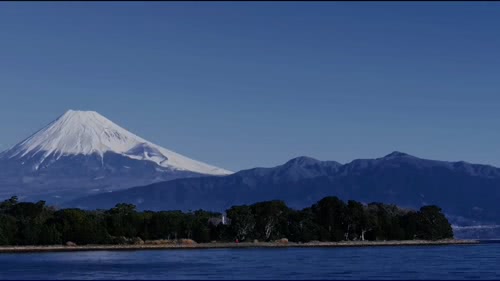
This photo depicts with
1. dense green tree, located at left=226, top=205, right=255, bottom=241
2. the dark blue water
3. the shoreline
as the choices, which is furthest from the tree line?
the dark blue water

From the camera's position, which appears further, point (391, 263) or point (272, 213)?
point (272, 213)

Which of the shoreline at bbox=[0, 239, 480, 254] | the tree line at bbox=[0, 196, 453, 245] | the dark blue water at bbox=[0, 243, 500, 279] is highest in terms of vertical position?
the tree line at bbox=[0, 196, 453, 245]

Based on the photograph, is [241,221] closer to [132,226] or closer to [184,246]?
[184,246]

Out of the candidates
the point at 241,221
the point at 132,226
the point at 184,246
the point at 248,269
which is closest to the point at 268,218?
the point at 241,221

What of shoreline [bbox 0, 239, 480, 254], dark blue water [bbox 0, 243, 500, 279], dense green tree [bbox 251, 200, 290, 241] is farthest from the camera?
dense green tree [bbox 251, 200, 290, 241]

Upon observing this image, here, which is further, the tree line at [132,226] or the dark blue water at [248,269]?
the tree line at [132,226]

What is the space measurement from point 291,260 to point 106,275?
35711mm

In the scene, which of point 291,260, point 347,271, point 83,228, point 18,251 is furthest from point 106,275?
point 83,228

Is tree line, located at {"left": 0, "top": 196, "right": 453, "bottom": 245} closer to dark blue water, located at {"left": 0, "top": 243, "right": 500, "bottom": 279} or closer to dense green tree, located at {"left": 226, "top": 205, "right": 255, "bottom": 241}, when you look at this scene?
dense green tree, located at {"left": 226, "top": 205, "right": 255, "bottom": 241}

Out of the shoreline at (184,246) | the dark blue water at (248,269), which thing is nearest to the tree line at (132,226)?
the shoreline at (184,246)

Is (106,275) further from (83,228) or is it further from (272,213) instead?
(272,213)

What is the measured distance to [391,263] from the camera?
382 ft

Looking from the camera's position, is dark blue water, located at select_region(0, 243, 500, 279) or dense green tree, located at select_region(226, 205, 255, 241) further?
dense green tree, located at select_region(226, 205, 255, 241)

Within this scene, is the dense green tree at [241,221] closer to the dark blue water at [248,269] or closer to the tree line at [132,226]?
the tree line at [132,226]
